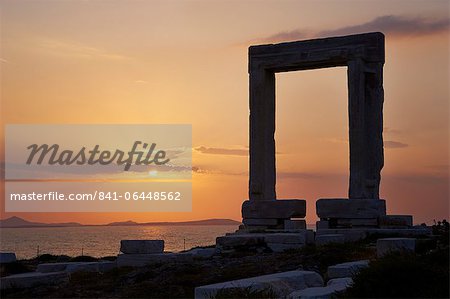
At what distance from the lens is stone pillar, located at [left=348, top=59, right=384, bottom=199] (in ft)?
74.4

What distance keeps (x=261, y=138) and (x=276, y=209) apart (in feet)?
7.32

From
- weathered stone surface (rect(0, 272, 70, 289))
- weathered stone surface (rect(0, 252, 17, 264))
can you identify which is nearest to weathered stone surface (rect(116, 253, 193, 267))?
weathered stone surface (rect(0, 272, 70, 289))

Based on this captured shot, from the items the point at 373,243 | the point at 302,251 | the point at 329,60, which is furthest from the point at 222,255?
the point at 329,60

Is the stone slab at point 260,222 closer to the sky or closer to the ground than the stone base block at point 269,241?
closer to the sky

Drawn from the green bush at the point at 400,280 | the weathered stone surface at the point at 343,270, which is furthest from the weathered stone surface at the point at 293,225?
the green bush at the point at 400,280

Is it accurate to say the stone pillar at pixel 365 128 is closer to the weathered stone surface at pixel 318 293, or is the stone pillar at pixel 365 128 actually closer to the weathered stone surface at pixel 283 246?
the weathered stone surface at pixel 283 246

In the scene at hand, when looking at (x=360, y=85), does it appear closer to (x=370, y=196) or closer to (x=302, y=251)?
(x=370, y=196)

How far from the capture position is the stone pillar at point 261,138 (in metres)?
24.0

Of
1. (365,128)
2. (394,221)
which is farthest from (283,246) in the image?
(365,128)

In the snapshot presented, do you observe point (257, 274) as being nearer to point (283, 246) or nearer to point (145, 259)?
point (145, 259)

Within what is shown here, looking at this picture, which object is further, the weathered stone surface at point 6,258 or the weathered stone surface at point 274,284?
the weathered stone surface at point 6,258

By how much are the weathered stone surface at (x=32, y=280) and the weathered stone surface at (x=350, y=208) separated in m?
9.25

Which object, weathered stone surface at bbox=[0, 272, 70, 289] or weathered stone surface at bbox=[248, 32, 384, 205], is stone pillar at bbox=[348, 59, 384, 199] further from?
weathered stone surface at bbox=[0, 272, 70, 289]

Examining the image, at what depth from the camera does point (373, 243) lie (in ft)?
61.9
